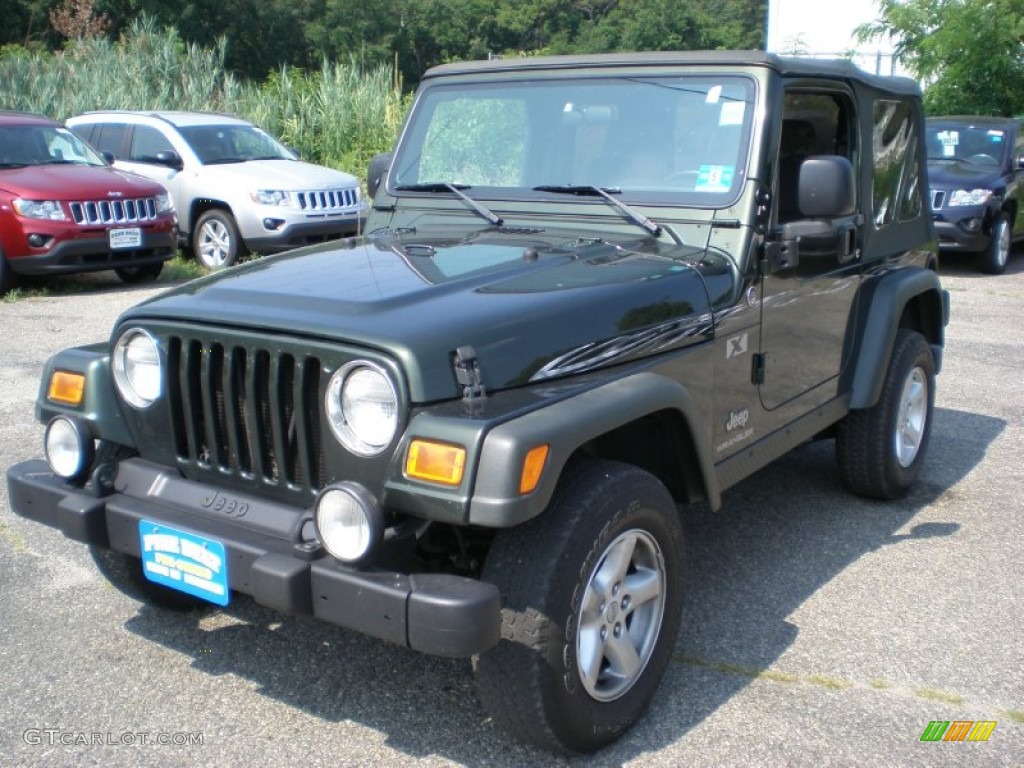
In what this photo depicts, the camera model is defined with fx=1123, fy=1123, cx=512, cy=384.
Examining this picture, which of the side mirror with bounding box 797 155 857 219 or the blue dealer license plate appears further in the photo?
the side mirror with bounding box 797 155 857 219

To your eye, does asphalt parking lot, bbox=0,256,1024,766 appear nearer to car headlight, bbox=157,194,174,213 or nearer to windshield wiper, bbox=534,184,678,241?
windshield wiper, bbox=534,184,678,241

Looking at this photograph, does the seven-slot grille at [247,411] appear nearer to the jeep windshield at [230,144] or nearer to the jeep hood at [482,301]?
the jeep hood at [482,301]

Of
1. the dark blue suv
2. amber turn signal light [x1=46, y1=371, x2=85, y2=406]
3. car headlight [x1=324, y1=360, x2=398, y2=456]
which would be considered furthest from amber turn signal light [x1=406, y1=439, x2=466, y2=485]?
the dark blue suv

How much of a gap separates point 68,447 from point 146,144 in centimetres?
1018

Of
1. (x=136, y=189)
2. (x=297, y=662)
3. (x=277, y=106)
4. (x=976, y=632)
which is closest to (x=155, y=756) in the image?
(x=297, y=662)

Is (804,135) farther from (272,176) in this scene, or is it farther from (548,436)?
(272,176)

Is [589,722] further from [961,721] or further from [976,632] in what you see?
[976,632]

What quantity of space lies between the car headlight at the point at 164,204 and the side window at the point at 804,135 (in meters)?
8.03

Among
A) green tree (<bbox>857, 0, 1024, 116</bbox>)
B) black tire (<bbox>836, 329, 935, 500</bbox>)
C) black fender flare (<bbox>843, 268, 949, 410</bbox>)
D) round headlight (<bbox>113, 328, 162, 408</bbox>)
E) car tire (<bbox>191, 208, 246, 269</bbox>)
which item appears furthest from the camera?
green tree (<bbox>857, 0, 1024, 116</bbox>)

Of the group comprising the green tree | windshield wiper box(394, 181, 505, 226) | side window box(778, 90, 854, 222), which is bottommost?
windshield wiper box(394, 181, 505, 226)

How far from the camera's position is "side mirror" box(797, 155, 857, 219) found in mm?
3801

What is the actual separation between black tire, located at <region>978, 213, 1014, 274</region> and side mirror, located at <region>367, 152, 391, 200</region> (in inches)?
374

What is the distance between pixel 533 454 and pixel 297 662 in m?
1.45

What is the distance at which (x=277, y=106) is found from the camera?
1720cm
